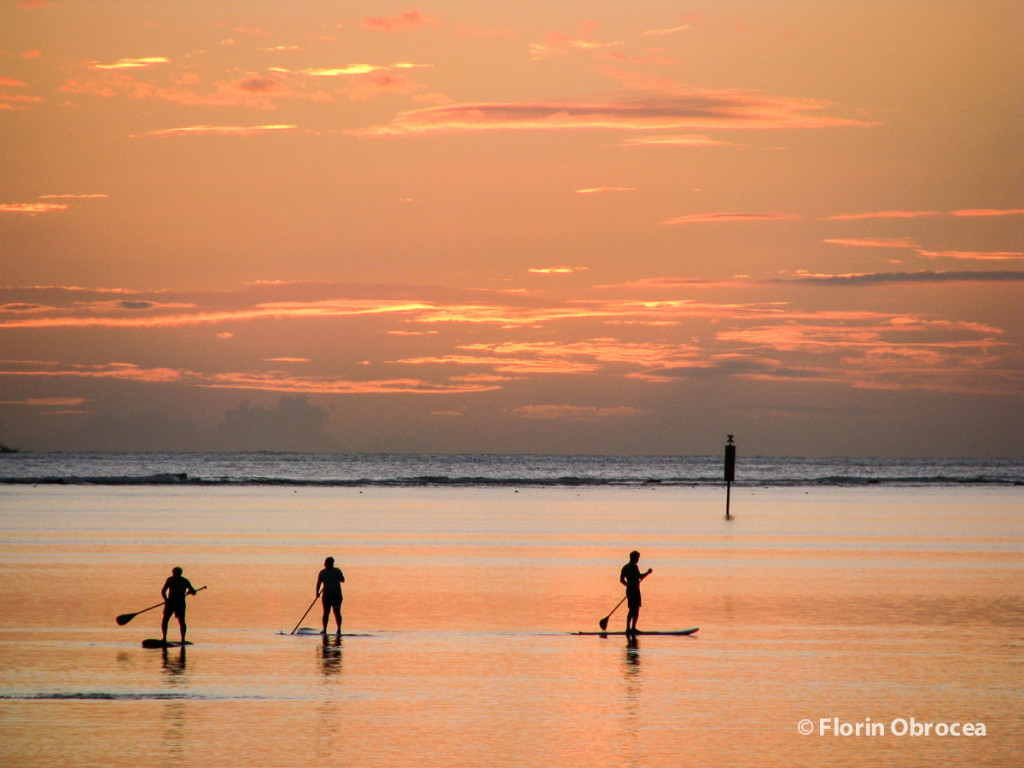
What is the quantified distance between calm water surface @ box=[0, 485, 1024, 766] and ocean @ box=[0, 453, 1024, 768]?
8 centimetres

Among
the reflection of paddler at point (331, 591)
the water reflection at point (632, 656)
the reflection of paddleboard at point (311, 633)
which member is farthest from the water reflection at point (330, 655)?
the water reflection at point (632, 656)

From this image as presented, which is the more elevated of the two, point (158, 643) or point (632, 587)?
point (632, 587)

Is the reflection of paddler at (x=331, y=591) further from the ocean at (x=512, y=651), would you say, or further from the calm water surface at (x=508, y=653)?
the calm water surface at (x=508, y=653)

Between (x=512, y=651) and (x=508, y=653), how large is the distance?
11.0 inches

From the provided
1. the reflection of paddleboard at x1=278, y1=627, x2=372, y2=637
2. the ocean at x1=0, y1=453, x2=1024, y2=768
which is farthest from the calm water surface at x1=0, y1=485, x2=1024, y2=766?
the reflection of paddleboard at x1=278, y1=627, x2=372, y2=637

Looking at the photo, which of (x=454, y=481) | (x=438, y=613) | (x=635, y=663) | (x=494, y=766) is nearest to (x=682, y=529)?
(x=438, y=613)

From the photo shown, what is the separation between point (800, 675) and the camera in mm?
21875

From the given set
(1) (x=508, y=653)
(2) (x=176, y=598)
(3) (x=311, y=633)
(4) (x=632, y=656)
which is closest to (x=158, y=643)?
(2) (x=176, y=598)

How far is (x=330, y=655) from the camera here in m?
23.9

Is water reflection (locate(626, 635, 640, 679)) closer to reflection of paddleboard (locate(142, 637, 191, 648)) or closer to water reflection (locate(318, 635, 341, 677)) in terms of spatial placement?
water reflection (locate(318, 635, 341, 677))

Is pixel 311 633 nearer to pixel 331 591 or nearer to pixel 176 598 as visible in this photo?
pixel 331 591

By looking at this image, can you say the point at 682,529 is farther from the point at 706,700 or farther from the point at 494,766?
the point at 494,766

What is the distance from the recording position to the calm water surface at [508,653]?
55.3 feet

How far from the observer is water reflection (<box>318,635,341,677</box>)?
72.9 feet
